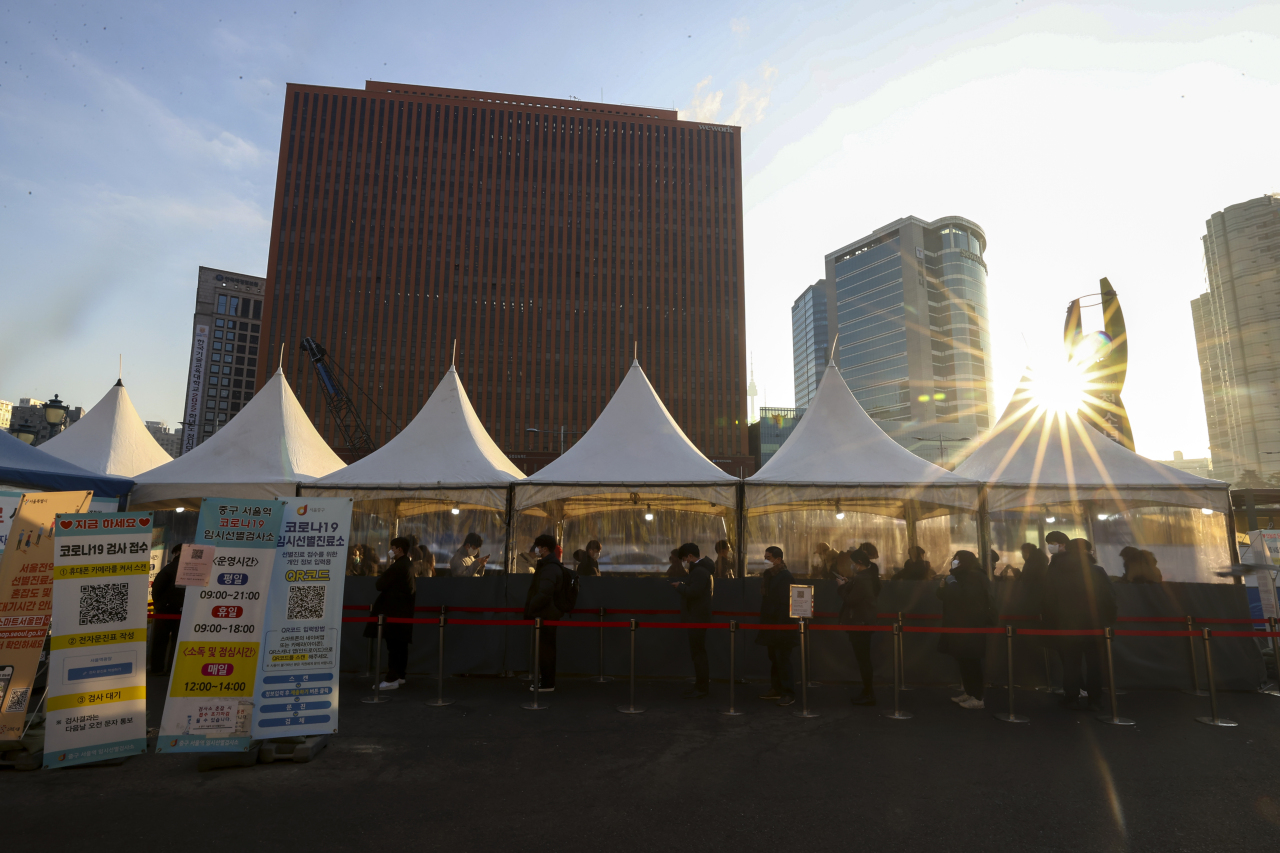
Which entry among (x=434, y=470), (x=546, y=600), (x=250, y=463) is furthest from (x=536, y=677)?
(x=250, y=463)

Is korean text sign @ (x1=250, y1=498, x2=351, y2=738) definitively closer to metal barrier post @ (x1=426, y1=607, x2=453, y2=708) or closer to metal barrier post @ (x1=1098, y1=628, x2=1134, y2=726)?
metal barrier post @ (x1=426, y1=607, x2=453, y2=708)

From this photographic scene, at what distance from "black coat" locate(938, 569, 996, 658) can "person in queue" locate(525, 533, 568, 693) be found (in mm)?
4262

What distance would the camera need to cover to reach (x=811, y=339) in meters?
147

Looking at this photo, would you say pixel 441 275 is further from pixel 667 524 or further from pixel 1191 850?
pixel 1191 850

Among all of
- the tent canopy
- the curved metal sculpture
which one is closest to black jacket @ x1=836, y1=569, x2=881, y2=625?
the tent canopy

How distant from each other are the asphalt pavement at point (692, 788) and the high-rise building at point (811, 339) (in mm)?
136569

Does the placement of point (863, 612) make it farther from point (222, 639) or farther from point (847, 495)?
Answer: point (222, 639)

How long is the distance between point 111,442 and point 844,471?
14.7m

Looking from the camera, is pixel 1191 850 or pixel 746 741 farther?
pixel 746 741

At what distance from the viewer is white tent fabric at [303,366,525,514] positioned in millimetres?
10891

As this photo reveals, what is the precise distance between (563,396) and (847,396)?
6031cm

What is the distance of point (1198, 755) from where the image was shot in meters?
5.50

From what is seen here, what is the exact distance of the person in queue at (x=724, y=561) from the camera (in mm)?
8805

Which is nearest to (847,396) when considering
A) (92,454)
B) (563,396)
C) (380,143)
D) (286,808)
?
(286,808)
